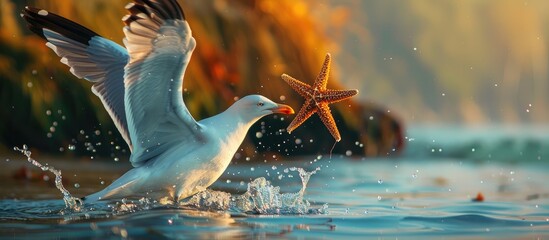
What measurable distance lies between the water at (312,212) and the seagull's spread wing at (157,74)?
473 mm

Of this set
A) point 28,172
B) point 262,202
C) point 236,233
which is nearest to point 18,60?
point 28,172

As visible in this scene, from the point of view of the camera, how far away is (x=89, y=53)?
24.8 feet

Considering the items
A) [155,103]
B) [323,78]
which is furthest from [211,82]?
[155,103]

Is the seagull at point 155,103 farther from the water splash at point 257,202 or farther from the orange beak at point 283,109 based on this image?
the water splash at point 257,202

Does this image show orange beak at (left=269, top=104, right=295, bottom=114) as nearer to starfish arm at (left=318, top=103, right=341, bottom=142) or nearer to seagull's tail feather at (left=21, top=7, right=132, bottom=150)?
starfish arm at (left=318, top=103, right=341, bottom=142)

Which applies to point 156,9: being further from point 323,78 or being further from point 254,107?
point 323,78

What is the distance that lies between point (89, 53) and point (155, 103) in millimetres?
1156

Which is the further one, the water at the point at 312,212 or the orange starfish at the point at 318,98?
the orange starfish at the point at 318,98

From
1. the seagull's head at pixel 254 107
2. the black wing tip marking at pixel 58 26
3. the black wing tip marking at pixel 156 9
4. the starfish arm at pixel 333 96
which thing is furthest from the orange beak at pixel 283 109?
the black wing tip marking at pixel 58 26

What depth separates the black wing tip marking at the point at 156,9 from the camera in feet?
20.3

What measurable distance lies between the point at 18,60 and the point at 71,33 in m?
4.22

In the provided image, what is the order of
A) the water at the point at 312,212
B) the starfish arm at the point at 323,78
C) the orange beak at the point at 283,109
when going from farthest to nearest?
the starfish arm at the point at 323,78 → the orange beak at the point at 283,109 → the water at the point at 312,212

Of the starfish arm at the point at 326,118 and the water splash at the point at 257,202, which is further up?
the starfish arm at the point at 326,118

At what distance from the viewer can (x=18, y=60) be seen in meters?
11.6
